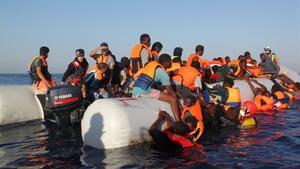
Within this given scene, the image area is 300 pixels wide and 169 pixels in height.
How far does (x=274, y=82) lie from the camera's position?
14.6 m

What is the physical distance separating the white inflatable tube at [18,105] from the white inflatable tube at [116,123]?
11.6 feet

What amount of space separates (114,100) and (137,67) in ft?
9.05

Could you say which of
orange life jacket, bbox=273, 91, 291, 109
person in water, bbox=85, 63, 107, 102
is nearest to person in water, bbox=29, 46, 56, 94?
person in water, bbox=85, 63, 107, 102

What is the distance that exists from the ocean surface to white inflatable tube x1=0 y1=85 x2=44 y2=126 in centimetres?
87

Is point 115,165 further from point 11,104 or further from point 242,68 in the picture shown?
point 242,68

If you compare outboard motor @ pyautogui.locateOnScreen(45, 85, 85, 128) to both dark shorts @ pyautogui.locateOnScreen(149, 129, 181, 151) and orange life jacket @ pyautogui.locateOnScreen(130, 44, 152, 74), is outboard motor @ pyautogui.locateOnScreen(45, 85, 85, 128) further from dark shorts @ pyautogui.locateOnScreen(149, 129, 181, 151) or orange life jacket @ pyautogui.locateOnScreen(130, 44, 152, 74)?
dark shorts @ pyautogui.locateOnScreen(149, 129, 181, 151)

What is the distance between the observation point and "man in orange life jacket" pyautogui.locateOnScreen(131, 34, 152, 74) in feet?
31.5

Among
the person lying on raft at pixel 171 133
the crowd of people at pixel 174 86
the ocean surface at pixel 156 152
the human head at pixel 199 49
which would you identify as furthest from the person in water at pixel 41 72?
the human head at pixel 199 49

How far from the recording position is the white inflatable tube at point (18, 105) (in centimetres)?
959

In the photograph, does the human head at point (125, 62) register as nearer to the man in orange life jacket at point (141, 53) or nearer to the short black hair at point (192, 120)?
the man in orange life jacket at point (141, 53)

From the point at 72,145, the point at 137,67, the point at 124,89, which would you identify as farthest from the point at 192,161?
the point at 124,89

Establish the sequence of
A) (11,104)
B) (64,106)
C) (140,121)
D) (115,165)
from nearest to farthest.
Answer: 1. (115,165)
2. (140,121)
3. (64,106)
4. (11,104)

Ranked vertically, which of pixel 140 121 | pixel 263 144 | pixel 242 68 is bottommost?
pixel 263 144

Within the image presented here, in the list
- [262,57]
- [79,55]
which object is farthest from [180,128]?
[262,57]
